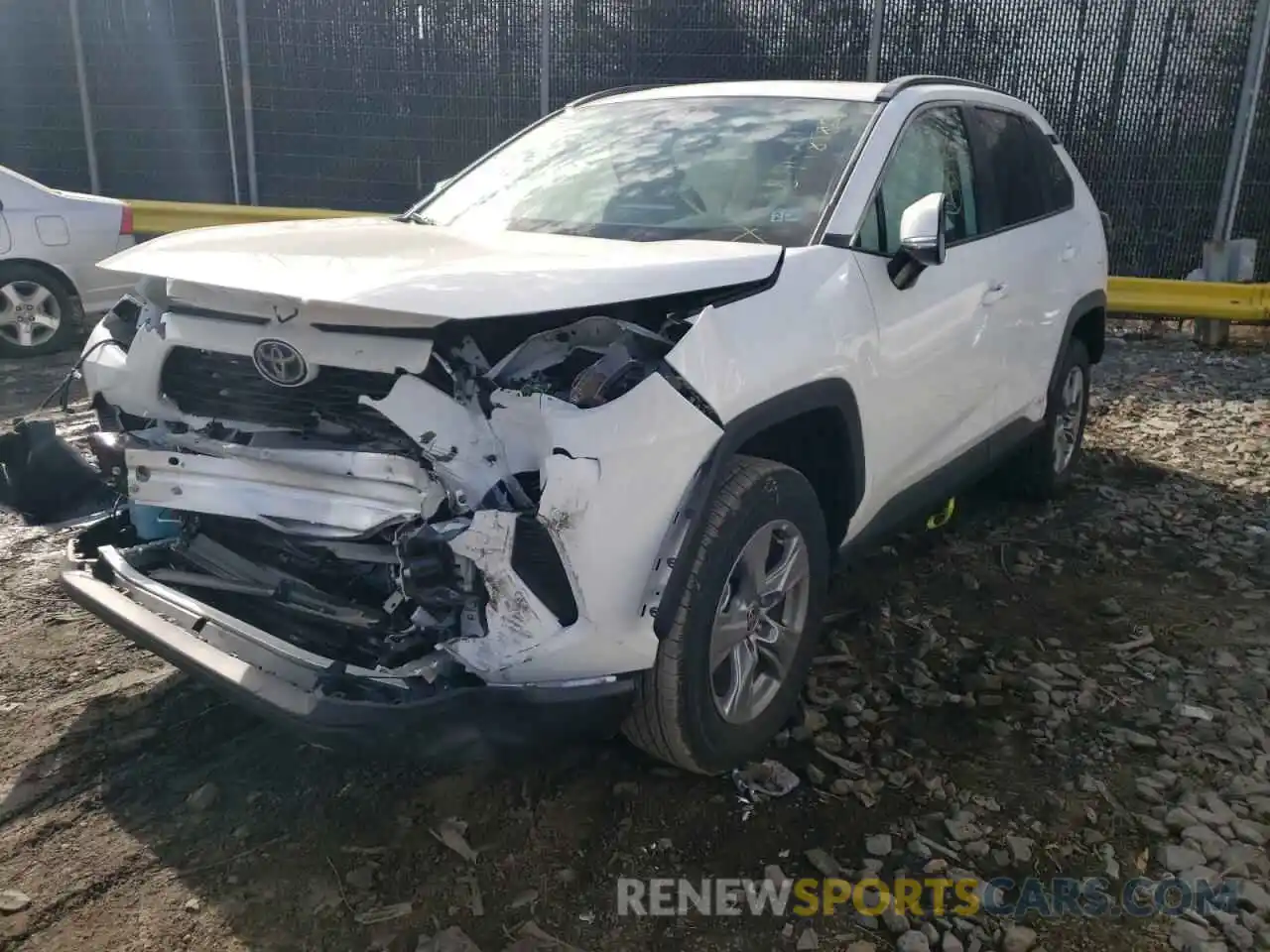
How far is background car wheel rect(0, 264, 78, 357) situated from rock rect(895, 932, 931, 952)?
7.70 meters

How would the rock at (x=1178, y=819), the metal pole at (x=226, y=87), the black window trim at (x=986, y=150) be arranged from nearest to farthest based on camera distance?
1. the rock at (x=1178, y=819)
2. the black window trim at (x=986, y=150)
3. the metal pole at (x=226, y=87)

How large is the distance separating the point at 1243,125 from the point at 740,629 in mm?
8988

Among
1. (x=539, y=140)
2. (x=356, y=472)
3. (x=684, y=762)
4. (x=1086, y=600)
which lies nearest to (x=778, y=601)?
(x=684, y=762)

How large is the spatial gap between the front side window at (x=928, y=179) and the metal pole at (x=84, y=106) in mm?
10485

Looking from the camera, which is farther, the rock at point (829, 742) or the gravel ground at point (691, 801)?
the rock at point (829, 742)

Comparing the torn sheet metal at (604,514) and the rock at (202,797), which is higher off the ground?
the torn sheet metal at (604,514)

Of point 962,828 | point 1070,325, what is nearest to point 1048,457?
point 1070,325

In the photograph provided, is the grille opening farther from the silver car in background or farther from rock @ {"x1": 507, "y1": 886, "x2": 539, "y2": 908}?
the silver car in background

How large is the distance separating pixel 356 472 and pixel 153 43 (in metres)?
10.8

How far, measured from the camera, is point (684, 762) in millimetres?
2805

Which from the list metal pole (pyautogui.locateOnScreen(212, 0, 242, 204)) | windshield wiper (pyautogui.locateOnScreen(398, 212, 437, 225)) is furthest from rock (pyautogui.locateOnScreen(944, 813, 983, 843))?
metal pole (pyautogui.locateOnScreen(212, 0, 242, 204))

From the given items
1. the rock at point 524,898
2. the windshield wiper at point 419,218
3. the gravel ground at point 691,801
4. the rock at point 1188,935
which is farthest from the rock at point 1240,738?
the windshield wiper at point 419,218

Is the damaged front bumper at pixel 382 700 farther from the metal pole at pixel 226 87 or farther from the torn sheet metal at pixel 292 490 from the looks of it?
the metal pole at pixel 226 87

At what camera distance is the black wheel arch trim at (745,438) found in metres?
2.55
